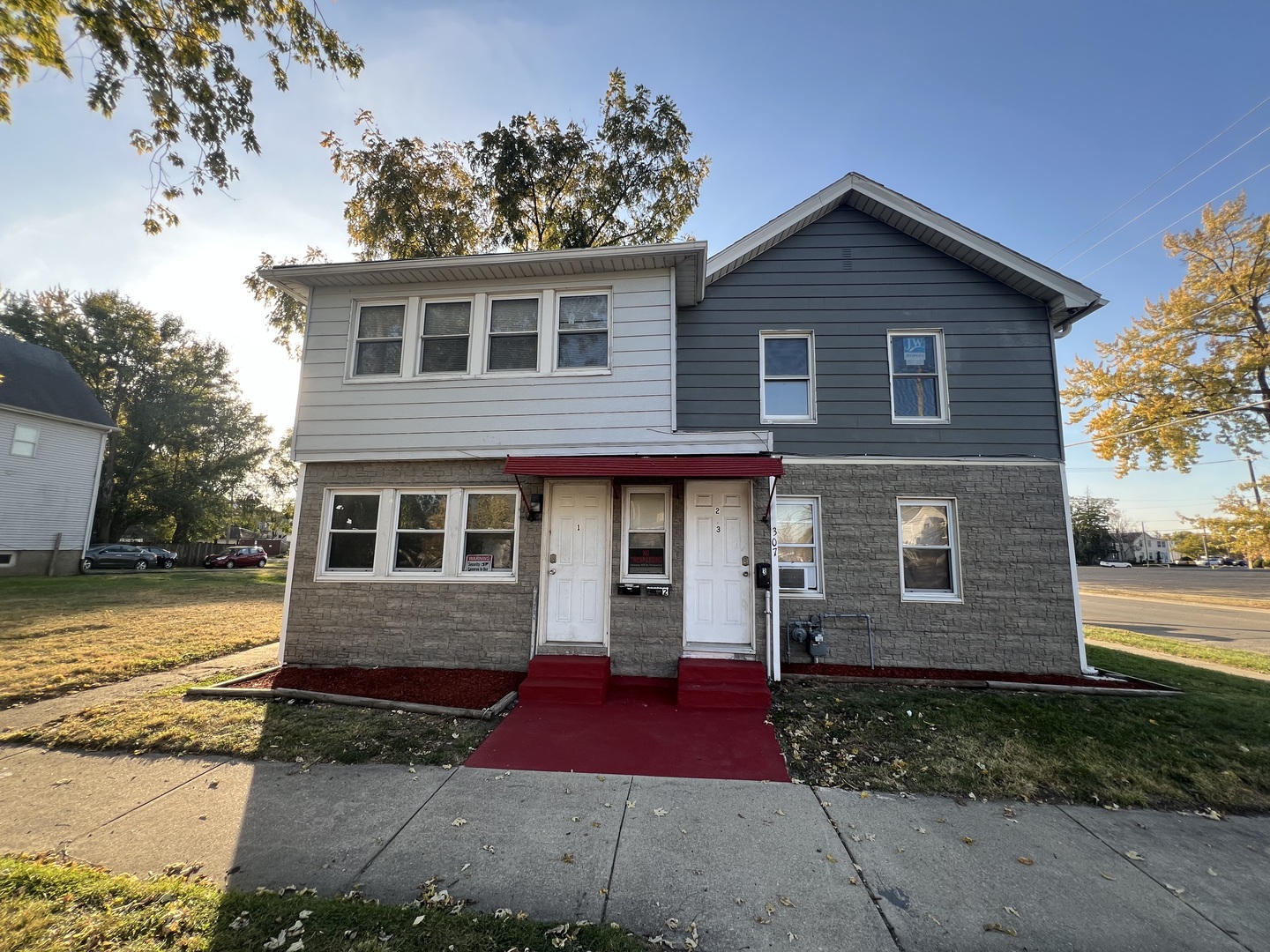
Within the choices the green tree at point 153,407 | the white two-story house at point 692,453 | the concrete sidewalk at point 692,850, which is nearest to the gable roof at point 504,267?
the white two-story house at point 692,453

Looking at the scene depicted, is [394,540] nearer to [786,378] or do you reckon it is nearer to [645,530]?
[645,530]

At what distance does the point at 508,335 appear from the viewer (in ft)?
24.9

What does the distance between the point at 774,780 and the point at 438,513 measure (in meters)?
5.43

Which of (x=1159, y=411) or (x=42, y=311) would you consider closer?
(x=1159, y=411)

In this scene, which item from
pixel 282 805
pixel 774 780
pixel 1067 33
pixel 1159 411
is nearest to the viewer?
pixel 282 805

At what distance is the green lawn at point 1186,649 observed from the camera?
349 inches

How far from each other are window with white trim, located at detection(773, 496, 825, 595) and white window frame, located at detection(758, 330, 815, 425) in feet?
4.06

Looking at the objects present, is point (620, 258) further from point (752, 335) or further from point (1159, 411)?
point (1159, 411)

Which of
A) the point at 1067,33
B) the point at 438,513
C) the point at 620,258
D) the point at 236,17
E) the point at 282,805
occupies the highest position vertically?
the point at 1067,33

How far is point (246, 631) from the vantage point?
10.3 metres

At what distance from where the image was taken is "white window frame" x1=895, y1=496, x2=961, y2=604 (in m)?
7.59

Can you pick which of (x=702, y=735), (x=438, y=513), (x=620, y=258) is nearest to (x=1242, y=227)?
(x=620, y=258)

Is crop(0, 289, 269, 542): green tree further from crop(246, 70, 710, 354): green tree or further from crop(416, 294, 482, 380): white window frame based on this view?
crop(416, 294, 482, 380): white window frame

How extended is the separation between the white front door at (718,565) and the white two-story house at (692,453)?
0.03m
